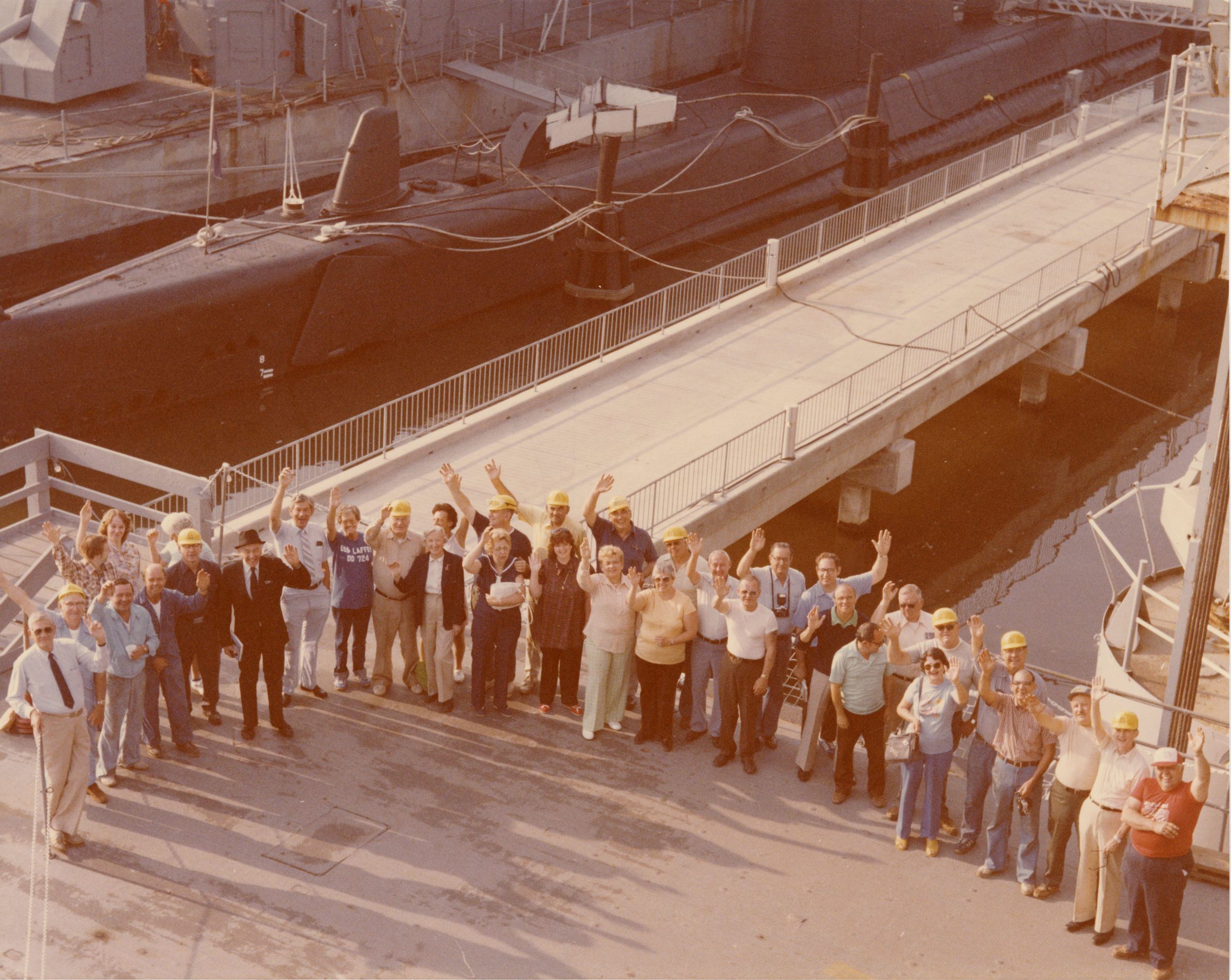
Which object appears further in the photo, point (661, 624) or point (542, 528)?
point (542, 528)

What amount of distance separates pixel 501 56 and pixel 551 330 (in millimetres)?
14384

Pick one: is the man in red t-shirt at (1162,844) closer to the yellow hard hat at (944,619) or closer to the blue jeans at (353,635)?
the yellow hard hat at (944,619)

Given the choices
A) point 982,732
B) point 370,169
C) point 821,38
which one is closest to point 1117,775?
point 982,732

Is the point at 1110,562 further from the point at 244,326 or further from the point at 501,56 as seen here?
the point at 501,56

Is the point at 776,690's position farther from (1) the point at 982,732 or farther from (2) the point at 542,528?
(2) the point at 542,528

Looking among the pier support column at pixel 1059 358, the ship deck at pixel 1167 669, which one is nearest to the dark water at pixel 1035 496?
the pier support column at pixel 1059 358

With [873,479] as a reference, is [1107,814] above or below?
above

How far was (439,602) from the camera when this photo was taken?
39.5 feet

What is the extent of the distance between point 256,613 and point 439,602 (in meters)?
1.40

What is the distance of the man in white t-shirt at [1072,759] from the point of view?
9.75 meters

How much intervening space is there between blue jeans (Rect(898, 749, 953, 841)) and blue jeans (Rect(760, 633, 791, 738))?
1.25 meters

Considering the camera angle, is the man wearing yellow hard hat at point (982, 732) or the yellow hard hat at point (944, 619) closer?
the man wearing yellow hard hat at point (982, 732)

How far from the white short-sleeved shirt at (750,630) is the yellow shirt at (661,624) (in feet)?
1.17

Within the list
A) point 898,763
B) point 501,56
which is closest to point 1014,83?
point 501,56
